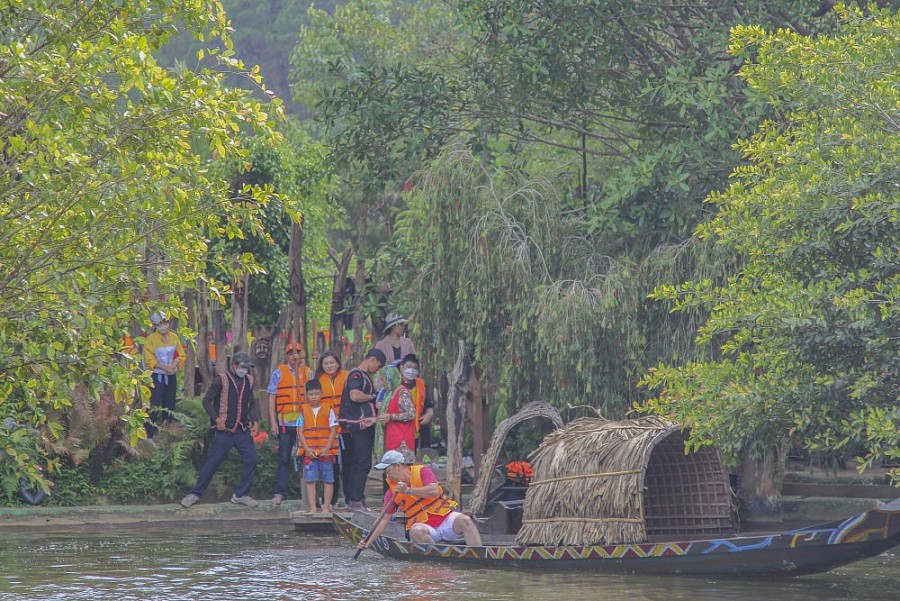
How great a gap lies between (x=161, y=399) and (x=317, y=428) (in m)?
3.34

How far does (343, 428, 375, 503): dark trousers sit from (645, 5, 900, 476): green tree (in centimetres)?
655

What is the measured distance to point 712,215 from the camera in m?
17.5

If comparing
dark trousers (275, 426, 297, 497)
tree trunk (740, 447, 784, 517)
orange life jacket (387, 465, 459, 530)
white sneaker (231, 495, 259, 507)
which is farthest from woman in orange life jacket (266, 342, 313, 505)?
tree trunk (740, 447, 784, 517)

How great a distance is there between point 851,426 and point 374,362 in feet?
26.5

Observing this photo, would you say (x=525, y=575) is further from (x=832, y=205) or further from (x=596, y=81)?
(x=596, y=81)

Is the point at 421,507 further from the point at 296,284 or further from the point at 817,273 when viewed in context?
the point at 296,284

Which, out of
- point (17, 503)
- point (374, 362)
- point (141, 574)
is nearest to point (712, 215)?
point (374, 362)

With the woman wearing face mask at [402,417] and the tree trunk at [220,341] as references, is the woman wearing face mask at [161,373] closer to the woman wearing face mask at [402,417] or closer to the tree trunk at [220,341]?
the tree trunk at [220,341]

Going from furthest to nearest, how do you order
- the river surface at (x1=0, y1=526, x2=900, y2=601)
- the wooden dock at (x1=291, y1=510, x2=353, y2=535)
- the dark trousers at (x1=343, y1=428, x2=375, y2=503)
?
the dark trousers at (x1=343, y1=428, x2=375, y2=503), the wooden dock at (x1=291, y1=510, x2=353, y2=535), the river surface at (x1=0, y1=526, x2=900, y2=601)

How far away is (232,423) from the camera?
1845cm

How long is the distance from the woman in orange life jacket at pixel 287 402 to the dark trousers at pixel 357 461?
87cm

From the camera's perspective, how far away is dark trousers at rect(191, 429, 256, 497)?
1853 centimetres

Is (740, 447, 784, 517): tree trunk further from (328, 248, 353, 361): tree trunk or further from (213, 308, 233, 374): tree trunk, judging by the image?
(213, 308, 233, 374): tree trunk

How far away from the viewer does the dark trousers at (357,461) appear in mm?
18062
